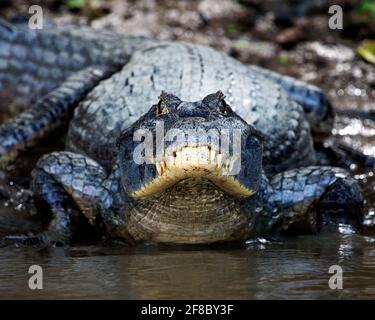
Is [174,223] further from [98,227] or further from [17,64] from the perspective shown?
[17,64]

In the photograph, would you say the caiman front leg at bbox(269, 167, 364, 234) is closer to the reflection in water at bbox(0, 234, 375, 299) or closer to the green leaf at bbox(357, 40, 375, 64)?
the reflection in water at bbox(0, 234, 375, 299)

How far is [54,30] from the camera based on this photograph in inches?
328

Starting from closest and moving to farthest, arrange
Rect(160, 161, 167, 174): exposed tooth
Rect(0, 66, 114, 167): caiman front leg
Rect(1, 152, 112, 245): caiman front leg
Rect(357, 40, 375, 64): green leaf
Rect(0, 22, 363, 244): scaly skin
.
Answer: Rect(160, 161, 167, 174): exposed tooth, Rect(0, 22, 363, 244): scaly skin, Rect(1, 152, 112, 245): caiman front leg, Rect(0, 66, 114, 167): caiman front leg, Rect(357, 40, 375, 64): green leaf

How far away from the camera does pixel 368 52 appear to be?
9.73 metres

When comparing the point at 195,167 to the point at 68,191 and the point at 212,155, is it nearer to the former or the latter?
the point at 212,155

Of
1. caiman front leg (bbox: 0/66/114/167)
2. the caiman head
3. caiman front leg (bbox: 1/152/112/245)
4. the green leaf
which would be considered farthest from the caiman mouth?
the green leaf

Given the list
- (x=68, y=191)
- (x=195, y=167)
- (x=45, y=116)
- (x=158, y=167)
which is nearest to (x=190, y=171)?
(x=195, y=167)

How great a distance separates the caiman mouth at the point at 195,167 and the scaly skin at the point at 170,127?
0.02 metres

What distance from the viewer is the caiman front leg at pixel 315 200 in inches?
229

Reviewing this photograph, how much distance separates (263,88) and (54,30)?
2.36 metres

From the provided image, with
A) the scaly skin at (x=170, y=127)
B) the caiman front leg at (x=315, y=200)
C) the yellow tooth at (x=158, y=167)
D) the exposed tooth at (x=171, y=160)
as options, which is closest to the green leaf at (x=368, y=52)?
the scaly skin at (x=170, y=127)

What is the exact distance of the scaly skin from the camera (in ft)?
16.7

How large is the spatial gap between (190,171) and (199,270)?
21.7 inches
